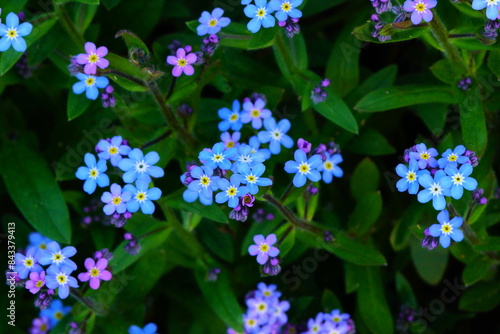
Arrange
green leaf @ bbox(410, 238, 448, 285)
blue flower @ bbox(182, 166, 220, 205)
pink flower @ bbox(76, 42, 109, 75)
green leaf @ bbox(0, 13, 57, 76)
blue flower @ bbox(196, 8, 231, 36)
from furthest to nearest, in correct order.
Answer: green leaf @ bbox(410, 238, 448, 285) → green leaf @ bbox(0, 13, 57, 76) → blue flower @ bbox(196, 8, 231, 36) → pink flower @ bbox(76, 42, 109, 75) → blue flower @ bbox(182, 166, 220, 205)

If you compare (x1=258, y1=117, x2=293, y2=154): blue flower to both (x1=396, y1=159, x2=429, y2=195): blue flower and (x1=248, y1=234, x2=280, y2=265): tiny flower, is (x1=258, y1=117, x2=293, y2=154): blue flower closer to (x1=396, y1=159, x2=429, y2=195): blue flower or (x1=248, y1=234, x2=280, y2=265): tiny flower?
(x1=248, y1=234, x2=280, y2=265): tiny flower

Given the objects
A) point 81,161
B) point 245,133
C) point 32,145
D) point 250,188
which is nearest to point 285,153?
point 245,133

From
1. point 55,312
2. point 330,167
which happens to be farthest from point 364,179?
point 55,312

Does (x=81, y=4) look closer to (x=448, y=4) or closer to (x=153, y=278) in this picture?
(x=153, y=278)

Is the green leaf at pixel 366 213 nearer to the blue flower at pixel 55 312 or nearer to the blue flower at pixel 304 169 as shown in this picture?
the blue flower at pixel 304 169

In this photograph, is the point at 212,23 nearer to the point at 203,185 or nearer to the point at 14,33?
the point at 203,185

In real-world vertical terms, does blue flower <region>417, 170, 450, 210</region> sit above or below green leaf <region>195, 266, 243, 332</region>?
above

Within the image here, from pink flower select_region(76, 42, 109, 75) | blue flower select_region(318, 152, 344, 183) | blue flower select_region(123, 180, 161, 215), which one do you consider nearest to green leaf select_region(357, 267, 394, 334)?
blue flower select_region(318, 152, 344, 183)
